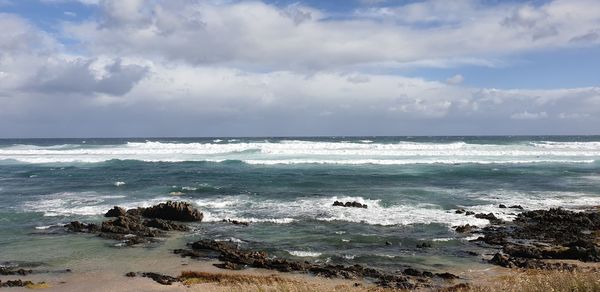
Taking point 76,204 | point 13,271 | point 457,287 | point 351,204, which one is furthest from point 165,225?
point 457,287

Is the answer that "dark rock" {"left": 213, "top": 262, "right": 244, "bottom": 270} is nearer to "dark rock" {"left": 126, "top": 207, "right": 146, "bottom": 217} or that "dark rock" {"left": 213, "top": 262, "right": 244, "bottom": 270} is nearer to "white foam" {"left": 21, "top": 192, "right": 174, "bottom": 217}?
"dark rock" {"left": 126, "top": 207, "right": 146, "bottom": 217}

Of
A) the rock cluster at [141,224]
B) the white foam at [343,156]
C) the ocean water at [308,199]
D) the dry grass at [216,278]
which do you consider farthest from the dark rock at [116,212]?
the white foam at [343,156]

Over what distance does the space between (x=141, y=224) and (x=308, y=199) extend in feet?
29.7

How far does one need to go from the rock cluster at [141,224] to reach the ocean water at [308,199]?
67 centimetres

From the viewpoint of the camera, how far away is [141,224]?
17.8 metres

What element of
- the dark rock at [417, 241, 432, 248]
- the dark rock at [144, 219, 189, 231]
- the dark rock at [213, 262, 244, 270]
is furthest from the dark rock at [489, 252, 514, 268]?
the dark rock at [144, 219, 189, 231]

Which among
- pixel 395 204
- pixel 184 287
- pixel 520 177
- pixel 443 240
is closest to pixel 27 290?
pixel 184 287

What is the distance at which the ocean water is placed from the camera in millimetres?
14797

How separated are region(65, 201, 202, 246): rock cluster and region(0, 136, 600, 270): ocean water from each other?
2.20 ft

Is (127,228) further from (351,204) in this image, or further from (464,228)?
(464,228)

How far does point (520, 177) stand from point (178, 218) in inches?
991

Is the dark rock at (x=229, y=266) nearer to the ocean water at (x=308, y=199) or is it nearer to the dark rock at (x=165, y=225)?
the ocean water at (x=308, y=199)

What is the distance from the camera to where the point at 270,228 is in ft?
57.7

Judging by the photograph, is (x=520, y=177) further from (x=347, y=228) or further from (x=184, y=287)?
(x=184, y=287)
